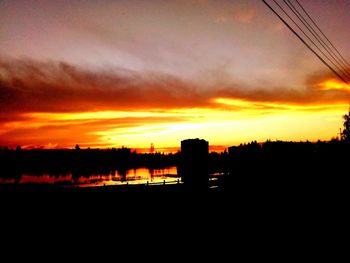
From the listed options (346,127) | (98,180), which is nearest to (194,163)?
(346,127)

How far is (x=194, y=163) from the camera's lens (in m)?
6.64

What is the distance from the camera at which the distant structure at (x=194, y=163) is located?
6523mm

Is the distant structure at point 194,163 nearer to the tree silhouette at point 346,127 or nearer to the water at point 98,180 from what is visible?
the water at point 98,180

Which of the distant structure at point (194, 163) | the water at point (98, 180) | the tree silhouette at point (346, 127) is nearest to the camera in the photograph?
the distant structure at point (194, 163)

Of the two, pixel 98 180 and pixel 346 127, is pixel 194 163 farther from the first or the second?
pixel 98 180

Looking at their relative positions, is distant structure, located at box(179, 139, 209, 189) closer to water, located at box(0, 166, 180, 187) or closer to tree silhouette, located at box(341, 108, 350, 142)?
water, located at box(0, 166, 180, 187)

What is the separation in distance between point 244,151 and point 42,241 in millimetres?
10950

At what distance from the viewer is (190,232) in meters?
8.51

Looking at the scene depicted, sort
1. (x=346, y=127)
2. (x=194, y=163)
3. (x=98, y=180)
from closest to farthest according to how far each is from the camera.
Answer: (x=194, y=163) → (x=346, y=127) → (x=98, y=180)

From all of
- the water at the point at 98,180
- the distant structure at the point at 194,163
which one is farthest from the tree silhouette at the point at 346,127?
the distant structure at the point at 194,163

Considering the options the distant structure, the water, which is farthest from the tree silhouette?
the distant structure

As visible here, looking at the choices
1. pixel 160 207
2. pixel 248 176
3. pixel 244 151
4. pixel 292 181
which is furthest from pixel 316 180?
pixel 160 207

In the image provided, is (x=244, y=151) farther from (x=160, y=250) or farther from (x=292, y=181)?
(x=160, y=250)

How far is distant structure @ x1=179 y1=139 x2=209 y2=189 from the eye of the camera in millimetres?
6523
